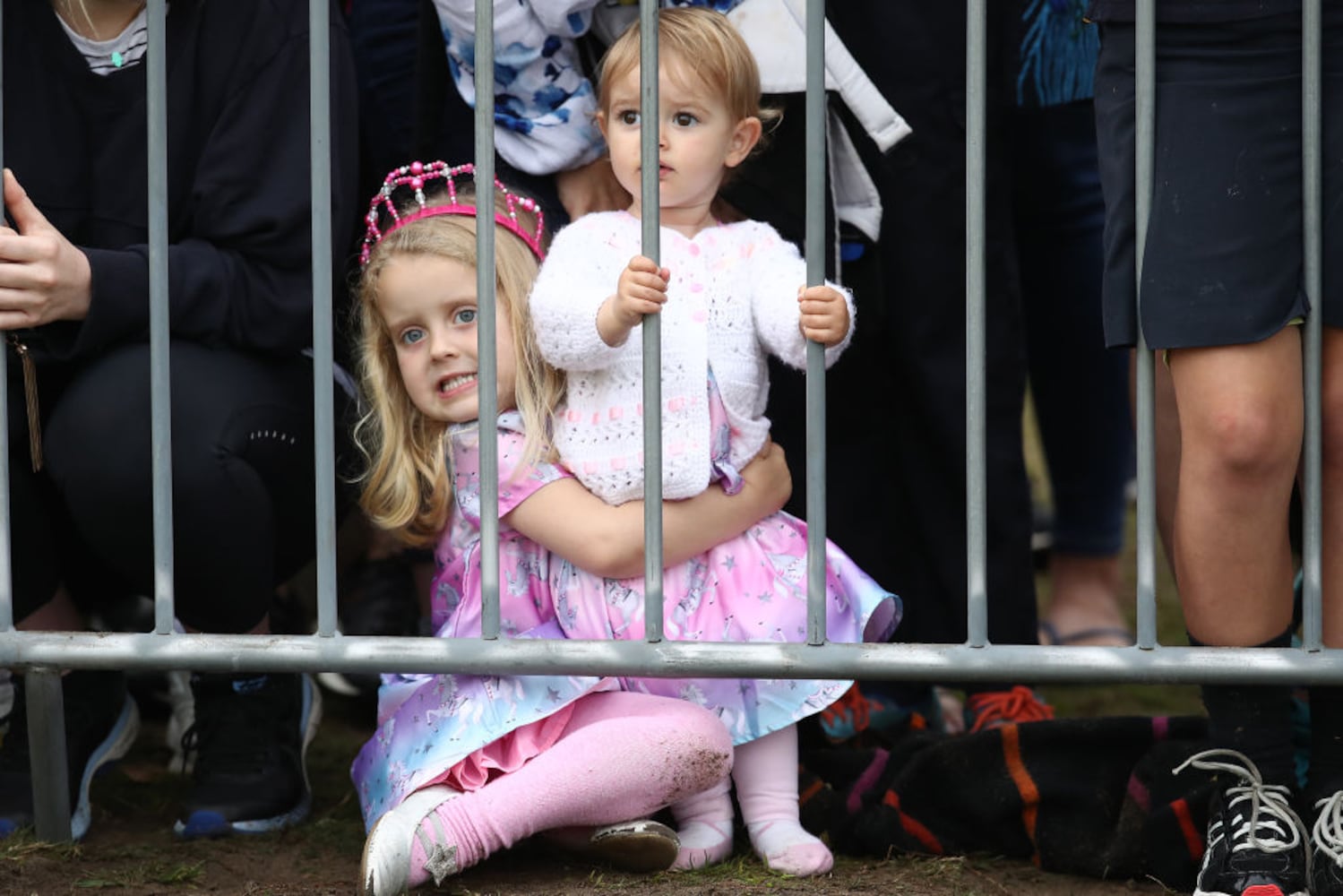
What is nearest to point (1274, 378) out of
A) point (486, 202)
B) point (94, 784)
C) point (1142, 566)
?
point (1142, 566)

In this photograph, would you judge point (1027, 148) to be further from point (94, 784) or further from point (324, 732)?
point (94, 784)

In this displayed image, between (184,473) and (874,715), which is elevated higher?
(184,473)

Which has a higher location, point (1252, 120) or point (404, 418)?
point (1252, 120)

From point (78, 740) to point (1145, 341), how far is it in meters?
1.69

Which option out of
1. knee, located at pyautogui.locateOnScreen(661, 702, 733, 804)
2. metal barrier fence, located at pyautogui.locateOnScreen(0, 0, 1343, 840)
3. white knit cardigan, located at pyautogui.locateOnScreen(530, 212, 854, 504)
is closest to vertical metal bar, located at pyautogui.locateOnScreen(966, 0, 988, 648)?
metal barrier fence, located at pyautogui.locateOnScreen(0, 0, 1343, 840)

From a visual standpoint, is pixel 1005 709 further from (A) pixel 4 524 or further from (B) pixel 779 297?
(A) pixel 4 524

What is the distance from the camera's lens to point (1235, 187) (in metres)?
2.33

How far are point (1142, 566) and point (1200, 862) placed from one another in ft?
1.47

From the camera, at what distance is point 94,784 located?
10.2 ft

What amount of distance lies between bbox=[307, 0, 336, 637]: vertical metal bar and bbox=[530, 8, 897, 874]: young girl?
0.33 metres

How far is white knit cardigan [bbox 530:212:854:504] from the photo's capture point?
2.63 meters

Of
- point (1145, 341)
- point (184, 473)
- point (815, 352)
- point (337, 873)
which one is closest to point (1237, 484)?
point (1145, 341)

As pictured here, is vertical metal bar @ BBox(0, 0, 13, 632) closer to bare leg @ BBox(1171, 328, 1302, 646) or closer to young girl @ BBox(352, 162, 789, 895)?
young girl @ BBox(352, 162, 789, 895)


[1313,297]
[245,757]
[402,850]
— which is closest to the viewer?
[1313,297]
